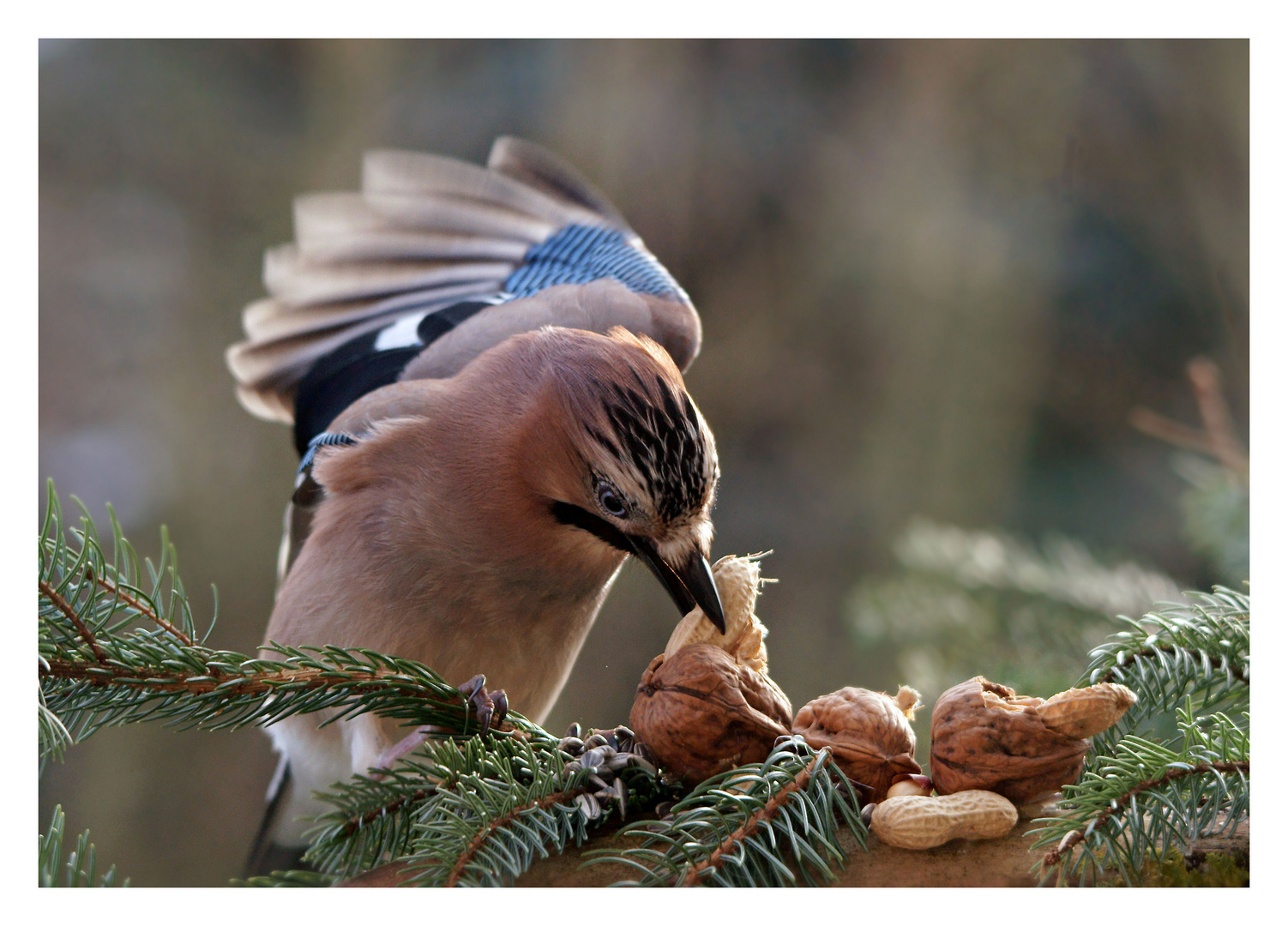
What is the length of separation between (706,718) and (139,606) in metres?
0.46

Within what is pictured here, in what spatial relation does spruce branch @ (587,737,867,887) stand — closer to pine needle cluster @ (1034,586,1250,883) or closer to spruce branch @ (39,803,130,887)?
pine needle cluster @ (1034,586,1250,883)

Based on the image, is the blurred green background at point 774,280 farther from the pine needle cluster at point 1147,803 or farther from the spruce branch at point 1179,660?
the pine needle cluster at point 1147,803

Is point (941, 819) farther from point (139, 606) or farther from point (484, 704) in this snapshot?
point (139, 606)

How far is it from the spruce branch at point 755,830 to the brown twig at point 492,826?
0.05m

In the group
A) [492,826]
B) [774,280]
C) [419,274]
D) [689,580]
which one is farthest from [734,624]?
[774,280]

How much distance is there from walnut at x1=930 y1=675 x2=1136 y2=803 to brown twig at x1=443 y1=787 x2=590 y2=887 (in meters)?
0.28

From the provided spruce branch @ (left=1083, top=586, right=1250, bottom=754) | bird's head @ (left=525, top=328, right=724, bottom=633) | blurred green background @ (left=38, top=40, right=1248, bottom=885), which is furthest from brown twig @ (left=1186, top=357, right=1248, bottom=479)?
blurred green background @ (left=38, top=40, right=1248, bottom=885)

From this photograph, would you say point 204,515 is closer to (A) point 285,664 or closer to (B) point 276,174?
(B) point 276,174

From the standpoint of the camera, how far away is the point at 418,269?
1.83 metres

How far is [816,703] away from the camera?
0.81 metres

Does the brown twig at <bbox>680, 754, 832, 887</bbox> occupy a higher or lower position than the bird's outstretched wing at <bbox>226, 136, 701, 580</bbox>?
lower

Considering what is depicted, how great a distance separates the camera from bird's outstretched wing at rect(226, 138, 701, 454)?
65.5 inches

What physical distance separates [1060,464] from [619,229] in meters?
2.05
